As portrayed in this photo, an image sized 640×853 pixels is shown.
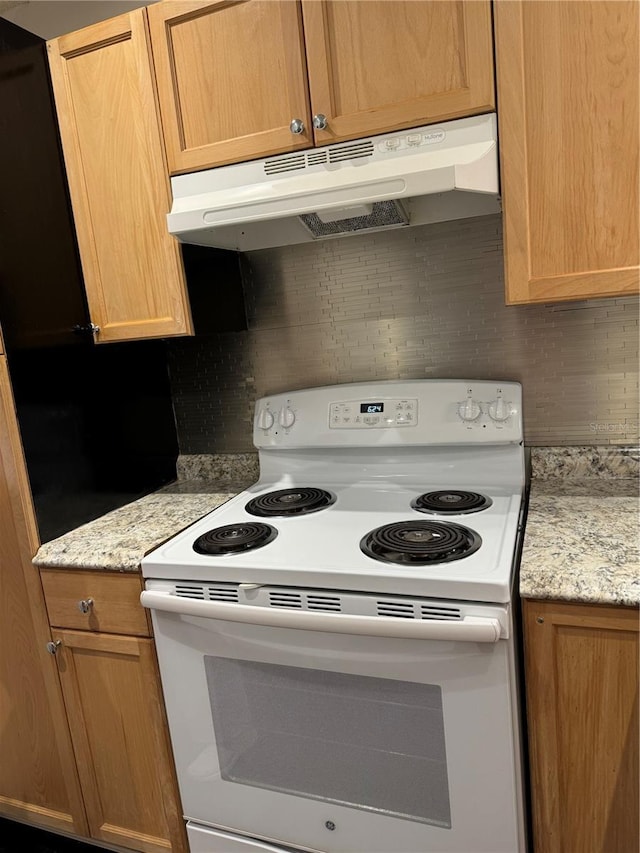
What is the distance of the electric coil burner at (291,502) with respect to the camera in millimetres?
1560

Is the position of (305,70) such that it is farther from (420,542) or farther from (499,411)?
(420,542)

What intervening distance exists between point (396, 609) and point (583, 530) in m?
0.45

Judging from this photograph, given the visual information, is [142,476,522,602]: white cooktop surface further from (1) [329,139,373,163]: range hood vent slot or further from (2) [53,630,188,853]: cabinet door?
(1) [329,139,373,163]: range hood vent slot

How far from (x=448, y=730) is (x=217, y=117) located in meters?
1.46

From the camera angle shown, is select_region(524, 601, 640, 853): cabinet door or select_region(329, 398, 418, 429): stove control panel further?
select_region(329, 398, 418, 429): stove control panel

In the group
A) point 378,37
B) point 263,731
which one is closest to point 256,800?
point 263,731

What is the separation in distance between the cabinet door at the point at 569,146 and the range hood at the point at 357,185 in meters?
0.08

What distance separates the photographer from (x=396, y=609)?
1.14 meters

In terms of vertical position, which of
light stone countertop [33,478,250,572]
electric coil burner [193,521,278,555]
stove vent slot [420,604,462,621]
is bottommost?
stove vent slot [420,604,462,621]

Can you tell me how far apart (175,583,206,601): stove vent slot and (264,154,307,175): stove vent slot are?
0.97 m

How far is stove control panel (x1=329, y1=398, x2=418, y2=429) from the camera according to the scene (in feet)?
5.51

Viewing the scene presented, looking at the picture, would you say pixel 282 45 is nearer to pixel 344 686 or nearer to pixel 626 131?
pixel 626 131

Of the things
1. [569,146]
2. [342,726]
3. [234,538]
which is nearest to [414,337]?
[569,146]

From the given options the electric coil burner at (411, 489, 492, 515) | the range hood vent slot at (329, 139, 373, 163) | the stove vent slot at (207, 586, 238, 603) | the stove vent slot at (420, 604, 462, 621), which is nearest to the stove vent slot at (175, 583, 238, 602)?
the stove vent slot at (207, 586, 238, 603)
